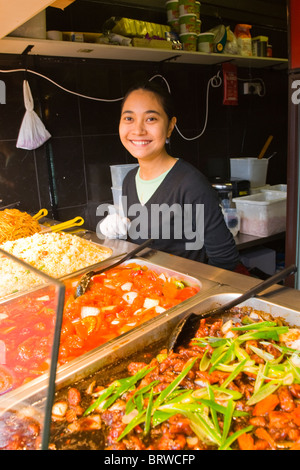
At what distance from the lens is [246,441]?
1.06 m

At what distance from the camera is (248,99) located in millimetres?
5945

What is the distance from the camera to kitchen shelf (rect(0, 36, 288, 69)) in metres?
3.52

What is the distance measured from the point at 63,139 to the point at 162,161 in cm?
186

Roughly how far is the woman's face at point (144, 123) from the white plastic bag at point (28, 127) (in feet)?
5.14

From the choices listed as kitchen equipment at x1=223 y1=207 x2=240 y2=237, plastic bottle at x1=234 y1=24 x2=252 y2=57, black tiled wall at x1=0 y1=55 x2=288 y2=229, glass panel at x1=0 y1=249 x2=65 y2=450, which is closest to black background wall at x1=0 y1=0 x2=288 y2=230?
black tiled wall at x1=0 y1=55 x2=288 y2=229

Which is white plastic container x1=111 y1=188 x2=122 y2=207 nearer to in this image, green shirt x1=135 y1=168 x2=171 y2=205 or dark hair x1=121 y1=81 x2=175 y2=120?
green shirt x1=135 y1=168 x2=171 y2=205

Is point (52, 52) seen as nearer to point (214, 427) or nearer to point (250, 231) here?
point (250, 231)

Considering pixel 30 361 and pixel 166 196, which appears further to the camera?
pixel 166 196

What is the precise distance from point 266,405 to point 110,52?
382 cm

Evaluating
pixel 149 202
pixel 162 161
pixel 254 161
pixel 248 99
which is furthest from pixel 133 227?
pixel 248 99

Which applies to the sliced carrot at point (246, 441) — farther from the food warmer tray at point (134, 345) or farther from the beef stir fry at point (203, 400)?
the food warmer tray at point (134, 345)

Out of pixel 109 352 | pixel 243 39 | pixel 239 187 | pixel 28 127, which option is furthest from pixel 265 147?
pixel 109 352

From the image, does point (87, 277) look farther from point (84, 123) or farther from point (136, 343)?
point (84, 123)

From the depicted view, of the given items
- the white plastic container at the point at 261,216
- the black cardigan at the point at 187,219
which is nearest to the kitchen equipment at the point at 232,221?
the white plastic container at the point at 261,216
